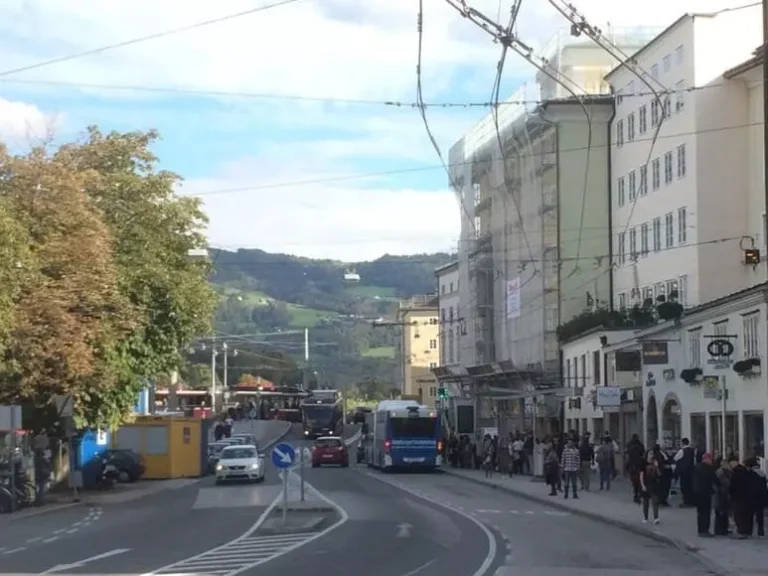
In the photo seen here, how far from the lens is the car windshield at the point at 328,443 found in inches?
2726

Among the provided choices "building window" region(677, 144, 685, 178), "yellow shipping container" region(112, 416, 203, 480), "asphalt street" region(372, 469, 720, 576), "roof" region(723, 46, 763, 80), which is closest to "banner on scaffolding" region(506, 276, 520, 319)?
"building window" region(677, 144, 685, 178)

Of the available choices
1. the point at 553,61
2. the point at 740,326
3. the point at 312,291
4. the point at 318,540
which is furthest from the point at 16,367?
the point at 312,291

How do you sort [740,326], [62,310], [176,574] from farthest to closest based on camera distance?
[62,310], [740,326], [176,574]

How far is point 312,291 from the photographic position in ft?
516

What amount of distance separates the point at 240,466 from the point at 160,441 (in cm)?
750

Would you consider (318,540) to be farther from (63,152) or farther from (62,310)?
(63,152)

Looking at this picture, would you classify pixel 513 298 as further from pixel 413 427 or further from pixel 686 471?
pixel 686 471

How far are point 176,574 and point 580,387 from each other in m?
41.1

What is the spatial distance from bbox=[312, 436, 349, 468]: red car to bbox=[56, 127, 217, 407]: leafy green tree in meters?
23.6

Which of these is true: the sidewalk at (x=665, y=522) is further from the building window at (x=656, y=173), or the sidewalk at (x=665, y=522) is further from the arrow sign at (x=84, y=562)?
the building window at (x=656, y=173)

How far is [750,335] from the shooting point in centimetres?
3375

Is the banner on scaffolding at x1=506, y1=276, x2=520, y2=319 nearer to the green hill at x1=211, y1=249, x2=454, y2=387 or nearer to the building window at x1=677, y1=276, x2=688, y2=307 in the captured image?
the building window at x1=677, y1=276, x2=688, y2=307

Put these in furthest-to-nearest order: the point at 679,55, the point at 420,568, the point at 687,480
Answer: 1. the point at 679,55
2. the point at 687,480
3. the point at 420,568

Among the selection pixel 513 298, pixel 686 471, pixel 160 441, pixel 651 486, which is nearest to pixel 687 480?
pixel 686 471
